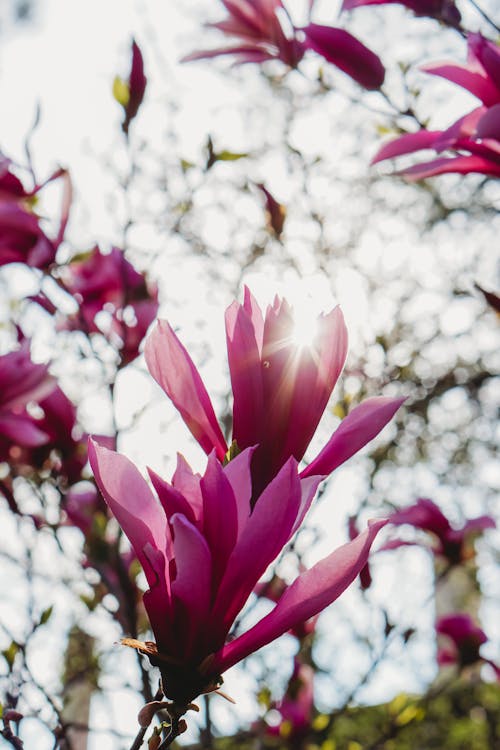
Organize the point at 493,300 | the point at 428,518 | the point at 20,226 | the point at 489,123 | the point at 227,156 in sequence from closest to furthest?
the point at 489,123 → the point at 493,300 → the point at 20,226 → the point at 227,156 → the point at 428,518

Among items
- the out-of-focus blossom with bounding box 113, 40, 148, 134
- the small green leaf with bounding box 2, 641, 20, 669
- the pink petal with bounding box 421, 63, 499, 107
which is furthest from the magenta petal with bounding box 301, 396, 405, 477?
the out-of-focus blossom with bounding box 113, 40, 148, 134

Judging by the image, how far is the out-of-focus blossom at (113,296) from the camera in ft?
5.32

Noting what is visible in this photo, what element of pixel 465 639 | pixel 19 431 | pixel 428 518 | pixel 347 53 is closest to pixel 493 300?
pixel 347 53

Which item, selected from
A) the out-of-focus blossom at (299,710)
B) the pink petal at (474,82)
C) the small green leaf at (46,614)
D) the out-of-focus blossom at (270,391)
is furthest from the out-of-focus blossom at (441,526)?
the out-of-focus blossom at (270,391)

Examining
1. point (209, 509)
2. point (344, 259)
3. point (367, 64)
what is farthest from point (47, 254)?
point (344, 259)

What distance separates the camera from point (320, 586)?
53 cm

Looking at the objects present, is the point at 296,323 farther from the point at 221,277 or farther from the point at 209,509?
the point at 221,277

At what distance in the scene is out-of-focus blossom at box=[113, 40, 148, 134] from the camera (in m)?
1.37

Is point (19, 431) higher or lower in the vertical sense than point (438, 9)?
lower

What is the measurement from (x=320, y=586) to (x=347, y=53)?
0.94 metres

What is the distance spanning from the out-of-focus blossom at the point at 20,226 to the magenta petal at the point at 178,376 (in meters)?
0.79

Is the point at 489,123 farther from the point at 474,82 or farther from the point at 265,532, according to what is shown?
the point at 265,532

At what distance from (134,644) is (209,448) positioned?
0.17 m

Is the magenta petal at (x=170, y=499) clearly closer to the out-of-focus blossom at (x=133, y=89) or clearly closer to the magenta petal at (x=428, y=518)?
the out-of-focus blossom at (x=133, y=89)
